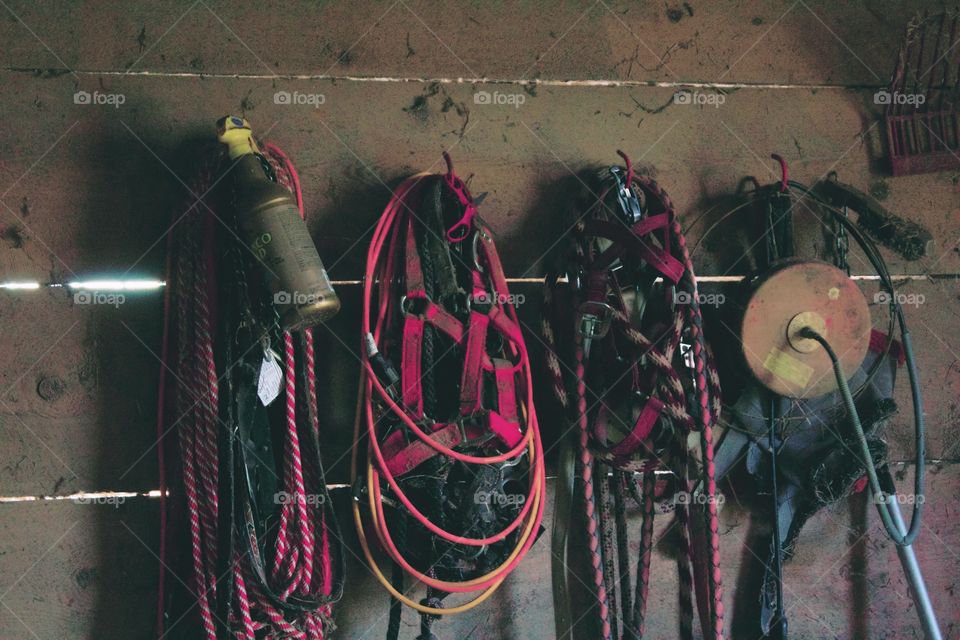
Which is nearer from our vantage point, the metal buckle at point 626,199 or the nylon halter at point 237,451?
the nylon halter at point 237,451

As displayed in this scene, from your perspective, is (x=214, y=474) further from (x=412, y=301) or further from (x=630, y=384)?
(x=630, y=384)

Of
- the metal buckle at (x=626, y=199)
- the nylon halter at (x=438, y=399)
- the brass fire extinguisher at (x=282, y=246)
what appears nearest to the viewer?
the brass fire extinguisher at (x=282, y=246)

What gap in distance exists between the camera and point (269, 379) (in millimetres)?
1646

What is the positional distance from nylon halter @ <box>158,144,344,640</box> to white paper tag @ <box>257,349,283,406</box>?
0.02 metres

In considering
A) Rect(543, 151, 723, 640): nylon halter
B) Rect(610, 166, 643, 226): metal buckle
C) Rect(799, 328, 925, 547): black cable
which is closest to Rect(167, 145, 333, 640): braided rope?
Rect(543, 151, 723, 640): nylon halter

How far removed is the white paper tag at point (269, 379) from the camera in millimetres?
1637

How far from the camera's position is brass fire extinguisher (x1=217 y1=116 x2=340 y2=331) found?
1.55 metres

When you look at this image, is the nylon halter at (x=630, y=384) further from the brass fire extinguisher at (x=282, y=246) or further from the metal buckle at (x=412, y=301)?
the brass fire extinguisher at (x=282, y=246)

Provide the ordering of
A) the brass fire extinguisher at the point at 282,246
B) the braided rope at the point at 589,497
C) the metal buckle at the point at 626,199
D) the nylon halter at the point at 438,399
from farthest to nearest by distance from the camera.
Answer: the metal buckle at the point at 626,199
the braided rope at the point at 589,497
the nylon halter at the point at 438,399
the brass fire extinguisher at the point at 282,246

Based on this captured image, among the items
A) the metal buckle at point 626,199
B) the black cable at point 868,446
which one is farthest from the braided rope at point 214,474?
the black cable at point 868,446

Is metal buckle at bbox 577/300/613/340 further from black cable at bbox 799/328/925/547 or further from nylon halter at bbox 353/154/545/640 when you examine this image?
black cable at bbox 799/328/925/547

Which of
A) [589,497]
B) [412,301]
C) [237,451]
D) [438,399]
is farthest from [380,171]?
[589,497]

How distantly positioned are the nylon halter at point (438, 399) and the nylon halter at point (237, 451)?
13cm

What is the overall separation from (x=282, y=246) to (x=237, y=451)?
448 millimetres
